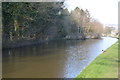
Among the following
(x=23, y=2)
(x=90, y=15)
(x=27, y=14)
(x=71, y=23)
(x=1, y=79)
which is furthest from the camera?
(x=90, y=15)

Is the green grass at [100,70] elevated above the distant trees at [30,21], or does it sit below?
below

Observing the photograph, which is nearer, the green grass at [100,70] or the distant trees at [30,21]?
the green grass at [100,70]

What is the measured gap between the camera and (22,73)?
9945 millimetres

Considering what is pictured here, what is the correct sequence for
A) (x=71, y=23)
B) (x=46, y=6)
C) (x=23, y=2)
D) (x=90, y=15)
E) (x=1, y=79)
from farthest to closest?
(x=90, y=15), (x=71, y=23), (x=46, y=6), (x=23, y=2), (x=1, y=79)

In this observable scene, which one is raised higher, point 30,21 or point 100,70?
point 30,21

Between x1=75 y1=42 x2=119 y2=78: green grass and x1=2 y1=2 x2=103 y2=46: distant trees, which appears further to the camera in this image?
x1=2 y1=2 x2=103 y2=46: distant trees

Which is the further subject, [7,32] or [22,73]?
[7,32]

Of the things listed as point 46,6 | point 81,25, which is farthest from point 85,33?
point 46,6

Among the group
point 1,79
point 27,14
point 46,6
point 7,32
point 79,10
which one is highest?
point 79,10

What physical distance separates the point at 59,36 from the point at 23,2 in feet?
85.8

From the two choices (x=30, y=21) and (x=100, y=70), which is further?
(x=30, y=21)

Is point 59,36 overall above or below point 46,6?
below

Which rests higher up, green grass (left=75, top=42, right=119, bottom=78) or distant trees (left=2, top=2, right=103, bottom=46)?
distant trees (left=2, top=2, right=103, bottom=46)

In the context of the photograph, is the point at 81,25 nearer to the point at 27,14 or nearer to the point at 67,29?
the point at 67,29
